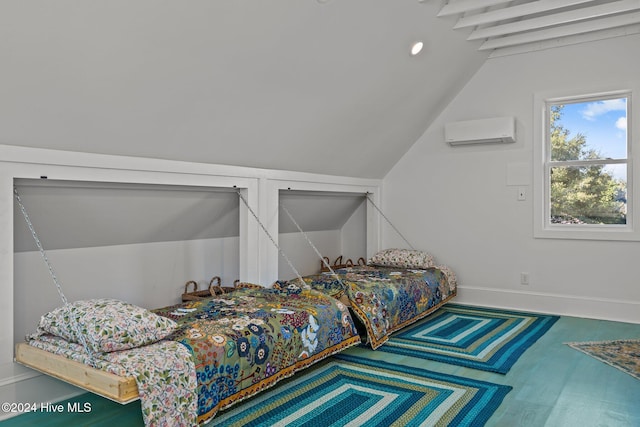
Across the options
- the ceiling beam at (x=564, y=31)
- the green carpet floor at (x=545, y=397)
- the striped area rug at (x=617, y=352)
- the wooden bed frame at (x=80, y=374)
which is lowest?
the green carpet floor at (x=545, y=397)

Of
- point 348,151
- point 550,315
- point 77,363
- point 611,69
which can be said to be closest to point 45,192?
point 77,363

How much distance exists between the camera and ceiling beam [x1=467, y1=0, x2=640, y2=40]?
365 cm

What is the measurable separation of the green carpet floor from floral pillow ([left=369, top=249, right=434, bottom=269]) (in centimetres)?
144

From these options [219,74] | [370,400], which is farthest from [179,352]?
[219,74]

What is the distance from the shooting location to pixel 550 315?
4.45 m

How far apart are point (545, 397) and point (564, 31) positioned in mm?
3098

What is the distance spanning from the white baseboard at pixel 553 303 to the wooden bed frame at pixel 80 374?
3716mm

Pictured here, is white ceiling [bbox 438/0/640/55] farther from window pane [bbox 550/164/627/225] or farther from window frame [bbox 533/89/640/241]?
window pane [bbox 550/164/627/225]

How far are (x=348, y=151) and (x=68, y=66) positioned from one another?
2654 millimetres

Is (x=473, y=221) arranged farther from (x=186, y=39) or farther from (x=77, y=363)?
(x=77, y=363)

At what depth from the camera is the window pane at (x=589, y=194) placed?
14.3 feet

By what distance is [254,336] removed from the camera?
8.18ft

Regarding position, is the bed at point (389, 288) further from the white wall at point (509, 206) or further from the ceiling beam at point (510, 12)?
the ceiling beam at point (510, 12)

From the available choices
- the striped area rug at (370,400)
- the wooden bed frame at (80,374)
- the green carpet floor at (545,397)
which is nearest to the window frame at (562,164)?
the green carpet floor at (545,397)
